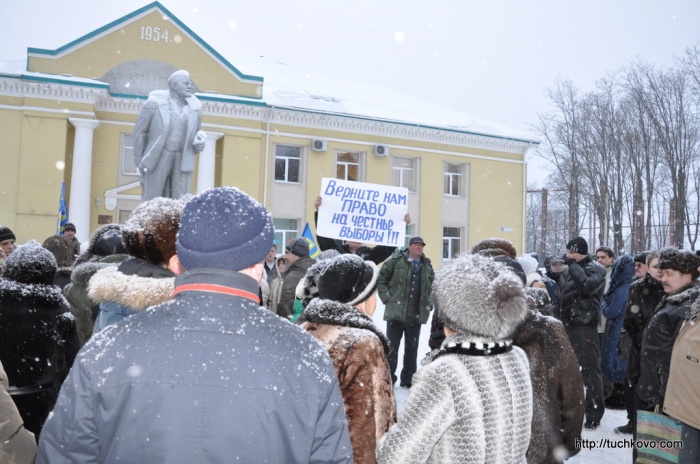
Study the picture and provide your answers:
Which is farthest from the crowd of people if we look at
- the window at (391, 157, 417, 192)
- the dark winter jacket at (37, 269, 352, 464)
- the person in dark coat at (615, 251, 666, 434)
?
the window at (391, 157, 417, 192)

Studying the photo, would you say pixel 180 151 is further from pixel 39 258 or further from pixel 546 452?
pixel 546 452

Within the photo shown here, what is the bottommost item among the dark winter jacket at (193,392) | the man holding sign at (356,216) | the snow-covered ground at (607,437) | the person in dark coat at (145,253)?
the snow-covered ground at (607,437)

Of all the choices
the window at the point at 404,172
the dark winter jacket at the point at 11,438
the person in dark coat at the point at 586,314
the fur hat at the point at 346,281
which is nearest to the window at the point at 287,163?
the window at the point at 404,172

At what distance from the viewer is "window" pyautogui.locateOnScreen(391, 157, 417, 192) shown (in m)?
26.2

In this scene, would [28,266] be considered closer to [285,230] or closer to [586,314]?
[586,314]

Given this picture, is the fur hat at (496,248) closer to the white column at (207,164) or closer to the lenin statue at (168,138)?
the lenin statue at (168,138)

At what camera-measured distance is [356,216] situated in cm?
835

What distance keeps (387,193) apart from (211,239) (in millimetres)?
7038

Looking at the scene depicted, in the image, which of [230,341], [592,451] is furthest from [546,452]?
[592,451]

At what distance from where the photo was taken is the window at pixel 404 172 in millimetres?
26234

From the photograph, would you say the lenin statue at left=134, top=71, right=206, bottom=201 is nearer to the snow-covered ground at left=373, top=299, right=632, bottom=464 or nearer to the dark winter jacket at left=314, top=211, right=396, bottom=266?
the dark winter jacket at left=314, top=211, right=396, bottom=266

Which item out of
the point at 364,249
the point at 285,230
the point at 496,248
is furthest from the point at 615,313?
the point at 285,230

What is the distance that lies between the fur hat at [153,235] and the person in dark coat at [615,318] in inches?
239

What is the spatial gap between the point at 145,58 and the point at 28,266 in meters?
20.4
